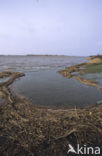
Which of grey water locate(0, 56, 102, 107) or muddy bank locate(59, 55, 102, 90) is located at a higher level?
muddy bank locate(59, 55, 102, 90)

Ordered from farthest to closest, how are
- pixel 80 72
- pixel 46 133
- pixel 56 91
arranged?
pixel 80 72
pixel 56 91
pixel 46 133

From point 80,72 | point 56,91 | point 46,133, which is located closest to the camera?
point 46,133

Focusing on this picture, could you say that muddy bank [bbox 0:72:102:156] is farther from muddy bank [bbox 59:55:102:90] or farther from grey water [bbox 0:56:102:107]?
muddy bank [bbox 59:55:102:90]

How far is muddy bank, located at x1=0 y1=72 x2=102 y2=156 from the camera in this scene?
2146mm

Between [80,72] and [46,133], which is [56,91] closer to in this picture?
[46,133]

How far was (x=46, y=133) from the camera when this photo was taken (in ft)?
8.29

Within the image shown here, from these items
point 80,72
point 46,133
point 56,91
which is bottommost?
point 46,133

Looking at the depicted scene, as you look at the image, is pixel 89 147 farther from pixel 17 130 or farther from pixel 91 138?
pixel 17 130

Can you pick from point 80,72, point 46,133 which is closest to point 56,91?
point 46,133

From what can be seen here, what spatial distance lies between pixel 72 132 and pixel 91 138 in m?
0.57

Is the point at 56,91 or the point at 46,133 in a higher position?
the point at 56,91

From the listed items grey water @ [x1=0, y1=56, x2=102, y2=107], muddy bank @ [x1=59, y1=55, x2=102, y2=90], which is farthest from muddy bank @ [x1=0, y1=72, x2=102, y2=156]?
muddy bank @ [x1=59, y1=55, x2=102, y2=90]

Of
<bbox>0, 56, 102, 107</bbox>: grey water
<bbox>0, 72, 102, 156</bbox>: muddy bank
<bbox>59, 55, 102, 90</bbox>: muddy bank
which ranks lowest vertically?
<bbox>0, 72, 102, 156</bbox>: muddy bank

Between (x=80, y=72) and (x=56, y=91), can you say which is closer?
(x=56, y=91)
